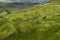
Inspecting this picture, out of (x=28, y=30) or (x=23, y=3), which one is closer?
(x=28, y=30)

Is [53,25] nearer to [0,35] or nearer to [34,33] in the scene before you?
[34,33]

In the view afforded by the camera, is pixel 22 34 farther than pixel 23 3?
No

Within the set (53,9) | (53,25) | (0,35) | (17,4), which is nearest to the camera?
(0,35)

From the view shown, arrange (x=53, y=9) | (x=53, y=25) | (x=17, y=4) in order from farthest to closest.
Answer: (x=17, y=4)
(x=53, y=9)
(x=53, y=25)

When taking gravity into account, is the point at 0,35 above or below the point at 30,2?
above

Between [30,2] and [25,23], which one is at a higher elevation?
[25,23]

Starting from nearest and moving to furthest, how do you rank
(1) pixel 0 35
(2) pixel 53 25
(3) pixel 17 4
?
(1) pixel 0 35, (2) pixel 53 25, (3) pixel 17 4

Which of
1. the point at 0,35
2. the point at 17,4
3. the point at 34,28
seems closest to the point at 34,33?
the point at 34,28

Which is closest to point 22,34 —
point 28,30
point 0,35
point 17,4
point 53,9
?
point 28,30

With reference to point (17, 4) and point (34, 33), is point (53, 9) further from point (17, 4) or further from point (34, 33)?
point (17, 4)
